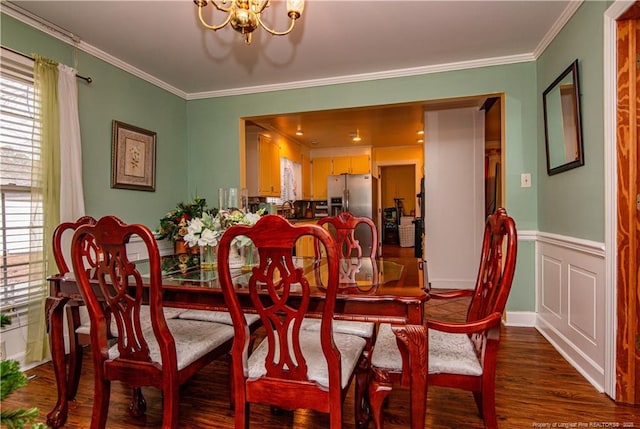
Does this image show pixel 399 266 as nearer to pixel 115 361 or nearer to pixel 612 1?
pixel 115 361

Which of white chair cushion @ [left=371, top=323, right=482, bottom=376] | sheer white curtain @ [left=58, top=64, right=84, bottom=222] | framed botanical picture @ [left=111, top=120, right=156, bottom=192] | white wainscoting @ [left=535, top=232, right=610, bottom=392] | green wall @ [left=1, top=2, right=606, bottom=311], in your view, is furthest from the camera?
framed botanical picture @ [left=111, top=120, right=156, bottom=192]

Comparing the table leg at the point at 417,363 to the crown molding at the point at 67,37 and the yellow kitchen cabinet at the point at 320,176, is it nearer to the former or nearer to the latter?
the crown molding at the point at 67,37

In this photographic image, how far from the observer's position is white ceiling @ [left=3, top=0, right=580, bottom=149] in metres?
2.27

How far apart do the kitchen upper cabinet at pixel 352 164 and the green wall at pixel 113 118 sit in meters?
3.70

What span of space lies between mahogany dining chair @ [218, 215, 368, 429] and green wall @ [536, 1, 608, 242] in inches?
68.9

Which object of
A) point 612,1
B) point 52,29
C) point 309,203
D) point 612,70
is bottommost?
point 309,203

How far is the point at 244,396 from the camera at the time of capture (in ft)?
4.21

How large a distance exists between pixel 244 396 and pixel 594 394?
1943mm

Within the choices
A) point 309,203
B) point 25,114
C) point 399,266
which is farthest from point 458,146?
point 25,114

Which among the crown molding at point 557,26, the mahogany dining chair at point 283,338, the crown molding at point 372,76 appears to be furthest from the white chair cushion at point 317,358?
the crown molding at point 372,76

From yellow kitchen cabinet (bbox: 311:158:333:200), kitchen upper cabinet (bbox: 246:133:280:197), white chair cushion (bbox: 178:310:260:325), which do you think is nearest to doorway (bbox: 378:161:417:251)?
yellow kitchen cabinet (bbox: 311:158:333:200)

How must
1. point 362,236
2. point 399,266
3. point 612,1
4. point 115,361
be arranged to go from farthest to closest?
→ point 362,236 < point 399,266 < point 612,1 < point 115,361

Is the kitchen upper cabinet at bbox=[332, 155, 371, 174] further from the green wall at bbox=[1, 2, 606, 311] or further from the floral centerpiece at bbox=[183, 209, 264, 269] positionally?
the floral centerpiece at bbox=[183, 209, 264, 269]

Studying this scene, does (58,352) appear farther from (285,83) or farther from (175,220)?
(285,83)
